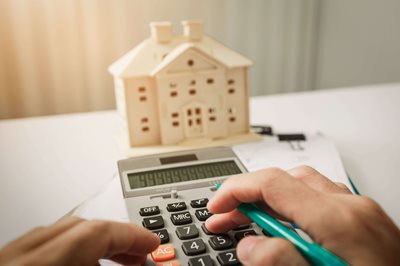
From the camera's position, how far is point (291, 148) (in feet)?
2.21

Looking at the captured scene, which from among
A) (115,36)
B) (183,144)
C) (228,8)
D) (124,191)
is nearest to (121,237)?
(124,191)

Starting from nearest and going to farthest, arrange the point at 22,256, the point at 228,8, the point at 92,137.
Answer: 1. the point at 22,256
2. the point at 92,137
3. the point at 228,8

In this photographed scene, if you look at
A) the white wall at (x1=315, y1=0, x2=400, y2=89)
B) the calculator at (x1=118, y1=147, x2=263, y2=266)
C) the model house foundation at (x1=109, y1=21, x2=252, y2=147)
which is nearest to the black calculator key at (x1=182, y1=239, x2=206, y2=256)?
the calculator at (x1=118, y1=147, x2=263, y2=266)

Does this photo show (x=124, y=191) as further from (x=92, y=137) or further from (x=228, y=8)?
(x=228, y=8)

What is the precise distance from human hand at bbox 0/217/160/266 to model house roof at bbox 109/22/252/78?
35 centimetres

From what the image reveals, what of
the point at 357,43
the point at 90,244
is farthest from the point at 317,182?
the point at 357,43

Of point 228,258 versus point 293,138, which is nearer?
point 228,258

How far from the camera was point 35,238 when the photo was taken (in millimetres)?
288

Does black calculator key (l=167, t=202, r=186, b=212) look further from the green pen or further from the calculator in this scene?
the green pen

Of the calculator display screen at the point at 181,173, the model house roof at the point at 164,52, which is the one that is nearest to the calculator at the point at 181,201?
the calculator display screen at the point at 181,173

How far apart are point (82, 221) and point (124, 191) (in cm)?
19

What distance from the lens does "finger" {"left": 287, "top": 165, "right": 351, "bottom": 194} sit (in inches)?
14.9

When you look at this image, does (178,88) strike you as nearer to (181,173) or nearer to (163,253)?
(181,173)

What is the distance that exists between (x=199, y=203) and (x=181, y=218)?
0.04 metres
